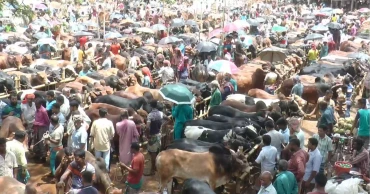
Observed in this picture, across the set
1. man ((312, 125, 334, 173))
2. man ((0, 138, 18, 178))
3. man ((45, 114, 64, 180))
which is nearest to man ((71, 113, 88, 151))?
man ((45, 114, 64, 180))

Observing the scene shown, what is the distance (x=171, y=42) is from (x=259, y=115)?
33.7 feet

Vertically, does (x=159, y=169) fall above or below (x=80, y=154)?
below

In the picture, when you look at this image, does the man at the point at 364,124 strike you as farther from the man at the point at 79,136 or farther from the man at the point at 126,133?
the man at the point at 79,136

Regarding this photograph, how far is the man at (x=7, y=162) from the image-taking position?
811 centimetres

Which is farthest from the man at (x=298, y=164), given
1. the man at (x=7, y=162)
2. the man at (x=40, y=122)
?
the man at (x=40, y=122)

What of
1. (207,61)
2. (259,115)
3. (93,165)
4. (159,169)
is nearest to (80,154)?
(93,165)

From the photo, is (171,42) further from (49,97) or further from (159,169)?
(159,169)

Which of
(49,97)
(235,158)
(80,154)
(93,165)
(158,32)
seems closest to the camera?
(80,154)

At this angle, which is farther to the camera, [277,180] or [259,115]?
[259,115]

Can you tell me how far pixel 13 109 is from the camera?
1141 cm

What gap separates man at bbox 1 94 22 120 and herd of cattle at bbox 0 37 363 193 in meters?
0.52

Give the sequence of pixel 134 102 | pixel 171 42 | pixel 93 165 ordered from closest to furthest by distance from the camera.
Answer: pixel 93 165 < pixel 134 102 < pixel 171 42

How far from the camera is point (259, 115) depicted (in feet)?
38.7

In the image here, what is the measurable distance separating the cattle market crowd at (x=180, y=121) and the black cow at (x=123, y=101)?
28 millimetres
